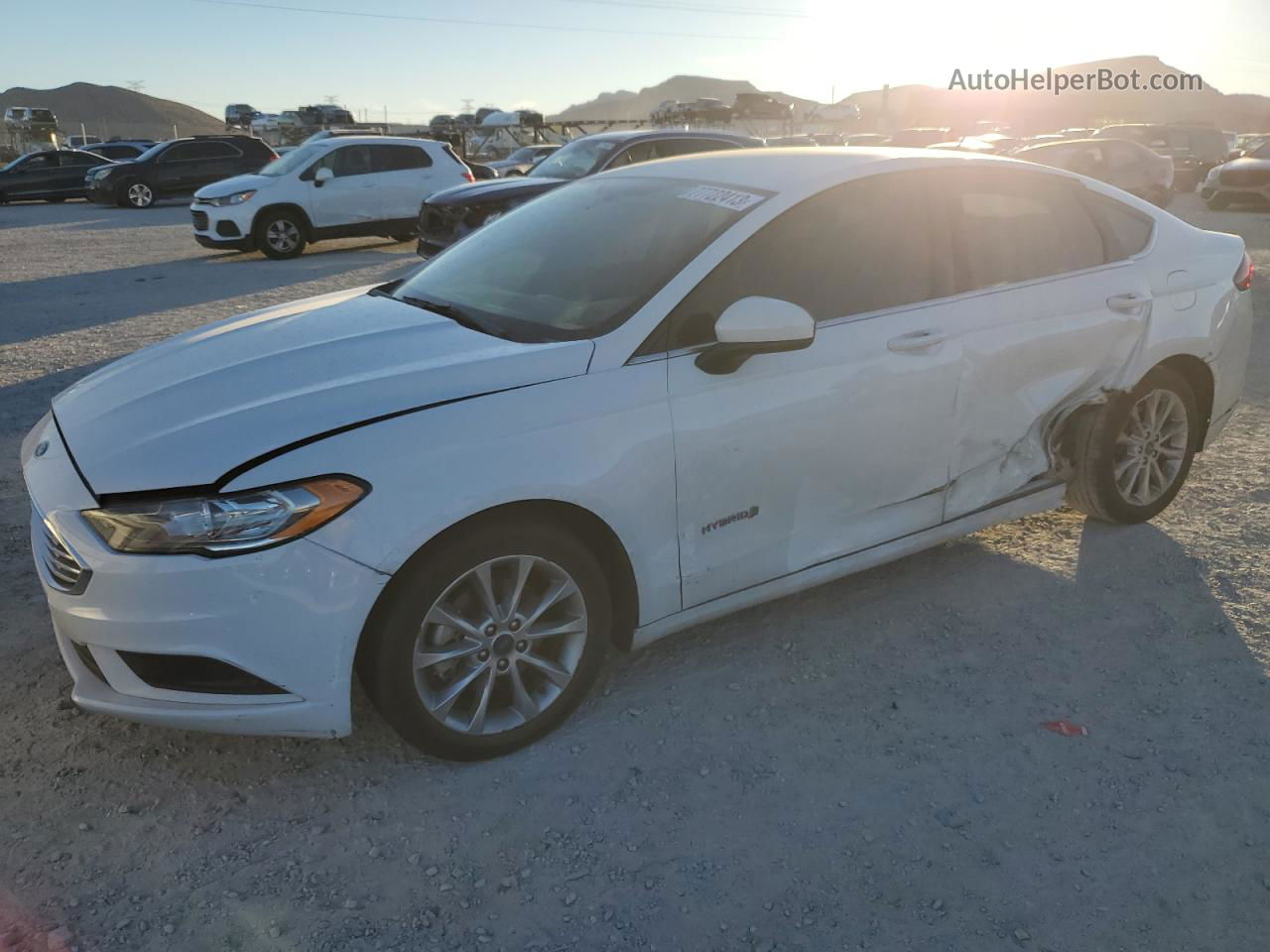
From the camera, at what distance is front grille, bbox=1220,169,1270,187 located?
18922 millimetres

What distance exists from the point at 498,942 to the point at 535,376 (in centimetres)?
146

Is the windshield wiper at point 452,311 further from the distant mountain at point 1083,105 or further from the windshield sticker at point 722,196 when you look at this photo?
the distant mountain at point 1083,105

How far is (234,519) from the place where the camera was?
2537mm

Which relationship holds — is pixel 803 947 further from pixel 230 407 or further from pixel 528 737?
pixel 230 407

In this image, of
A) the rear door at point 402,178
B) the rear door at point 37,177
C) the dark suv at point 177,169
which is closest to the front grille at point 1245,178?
the rear door at point 402,178

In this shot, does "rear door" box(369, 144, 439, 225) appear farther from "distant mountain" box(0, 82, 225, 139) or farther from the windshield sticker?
"distant mountain" box(0, 82, 225, 139)

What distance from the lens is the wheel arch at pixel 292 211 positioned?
14.1 m

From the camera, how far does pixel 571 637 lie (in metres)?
3.05

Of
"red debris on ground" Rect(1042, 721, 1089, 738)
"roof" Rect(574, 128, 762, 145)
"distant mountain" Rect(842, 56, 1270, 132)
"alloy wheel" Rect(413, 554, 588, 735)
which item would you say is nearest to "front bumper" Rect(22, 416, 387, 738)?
"alloy wheel" Rect(413, 554, 588, 735)

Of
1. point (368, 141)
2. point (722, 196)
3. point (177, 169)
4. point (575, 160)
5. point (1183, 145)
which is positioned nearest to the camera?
point (722, 196)

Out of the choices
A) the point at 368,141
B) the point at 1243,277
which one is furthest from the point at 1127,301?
the point at 368,141

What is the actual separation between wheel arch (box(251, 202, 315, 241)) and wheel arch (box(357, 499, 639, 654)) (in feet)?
41.7

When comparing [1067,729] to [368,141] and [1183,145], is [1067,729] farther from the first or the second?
[1183,145]

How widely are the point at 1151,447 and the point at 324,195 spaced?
12759 millimetres
